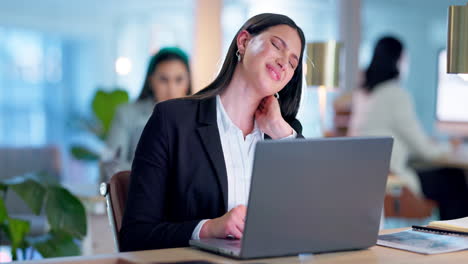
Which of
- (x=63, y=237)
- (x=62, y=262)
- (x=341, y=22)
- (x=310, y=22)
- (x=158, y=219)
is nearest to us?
(x=62, y=262)

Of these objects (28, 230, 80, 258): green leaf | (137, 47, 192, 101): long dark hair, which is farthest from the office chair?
(137, 47, 192, 101): long dark hair

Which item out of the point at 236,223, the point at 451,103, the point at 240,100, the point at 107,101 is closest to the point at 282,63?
the point at 240,100

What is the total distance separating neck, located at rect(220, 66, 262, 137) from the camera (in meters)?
2.27

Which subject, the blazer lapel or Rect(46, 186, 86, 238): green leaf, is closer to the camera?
the blazer lapel

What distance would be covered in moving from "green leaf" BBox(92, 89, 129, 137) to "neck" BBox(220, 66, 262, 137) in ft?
15.6

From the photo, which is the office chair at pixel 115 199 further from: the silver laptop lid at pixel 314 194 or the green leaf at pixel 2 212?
the green leaf at pixel 2 212

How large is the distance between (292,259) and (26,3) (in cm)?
985

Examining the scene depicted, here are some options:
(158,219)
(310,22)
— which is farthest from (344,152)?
(310,22)

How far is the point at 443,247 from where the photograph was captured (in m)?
1.96

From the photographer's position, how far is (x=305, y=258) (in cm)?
176

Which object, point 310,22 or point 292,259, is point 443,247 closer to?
point 292,259

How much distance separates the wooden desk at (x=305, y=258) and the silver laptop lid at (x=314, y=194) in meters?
0.02

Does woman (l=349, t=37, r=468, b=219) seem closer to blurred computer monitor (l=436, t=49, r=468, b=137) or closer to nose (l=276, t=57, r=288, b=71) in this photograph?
blurred computer monitor (l=436, t=49, r=468, b=137)

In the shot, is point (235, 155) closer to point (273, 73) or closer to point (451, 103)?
point (273, 73)
